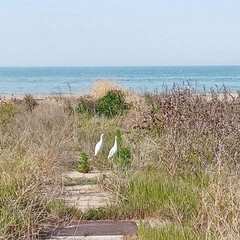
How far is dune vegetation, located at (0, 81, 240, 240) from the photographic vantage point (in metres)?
6.30

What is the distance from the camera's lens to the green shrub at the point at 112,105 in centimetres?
1719

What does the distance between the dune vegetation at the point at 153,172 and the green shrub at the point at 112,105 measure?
4.20 m

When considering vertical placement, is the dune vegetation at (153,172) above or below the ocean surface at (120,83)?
above

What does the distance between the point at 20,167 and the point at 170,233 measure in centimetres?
215

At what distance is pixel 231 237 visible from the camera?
17.3 feet

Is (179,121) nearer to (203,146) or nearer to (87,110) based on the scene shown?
(203,146)

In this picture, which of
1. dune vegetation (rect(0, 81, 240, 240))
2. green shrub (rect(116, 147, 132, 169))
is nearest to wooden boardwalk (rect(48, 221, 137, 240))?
dune vegetation (rect(0, 81, 240, 240))

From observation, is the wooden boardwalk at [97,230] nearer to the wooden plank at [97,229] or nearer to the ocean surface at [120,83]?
the wooden plank at [97,229]

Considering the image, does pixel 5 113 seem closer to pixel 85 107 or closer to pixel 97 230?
pixel 85 107

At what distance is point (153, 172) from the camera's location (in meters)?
8.75

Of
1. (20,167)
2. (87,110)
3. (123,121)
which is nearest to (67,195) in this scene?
(20,167)

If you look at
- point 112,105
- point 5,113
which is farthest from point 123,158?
point 112,105

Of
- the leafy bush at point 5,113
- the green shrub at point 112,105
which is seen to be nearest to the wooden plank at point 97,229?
the leafy bush at point 5,113

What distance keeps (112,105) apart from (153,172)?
895 cm
